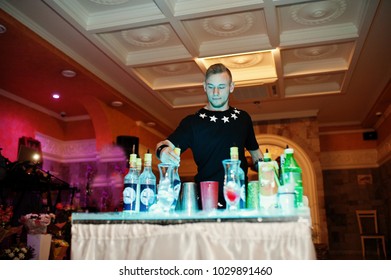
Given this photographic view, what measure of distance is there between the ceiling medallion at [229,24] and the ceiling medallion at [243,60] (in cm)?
69

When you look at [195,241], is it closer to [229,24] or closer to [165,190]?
[165,190]

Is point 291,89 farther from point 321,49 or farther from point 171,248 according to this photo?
point 171,248

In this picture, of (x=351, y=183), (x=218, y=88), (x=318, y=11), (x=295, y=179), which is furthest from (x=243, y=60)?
(x=351, y=183)

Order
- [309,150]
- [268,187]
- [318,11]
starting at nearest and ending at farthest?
1. [268,187]
2. [318,11]
3. [309,150]

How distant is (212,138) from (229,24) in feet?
7.66

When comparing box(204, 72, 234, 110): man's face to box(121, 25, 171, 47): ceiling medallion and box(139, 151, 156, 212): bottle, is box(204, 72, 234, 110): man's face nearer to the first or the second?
box(139, 151, 156, 212): bottle

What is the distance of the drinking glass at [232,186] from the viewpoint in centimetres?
129

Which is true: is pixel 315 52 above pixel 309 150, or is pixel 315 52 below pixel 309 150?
above

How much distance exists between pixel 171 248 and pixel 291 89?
4.89 m

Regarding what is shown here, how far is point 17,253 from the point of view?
118 inches

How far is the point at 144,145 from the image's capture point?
6688 mm

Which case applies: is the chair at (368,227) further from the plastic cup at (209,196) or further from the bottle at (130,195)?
the bottle at (130,195)

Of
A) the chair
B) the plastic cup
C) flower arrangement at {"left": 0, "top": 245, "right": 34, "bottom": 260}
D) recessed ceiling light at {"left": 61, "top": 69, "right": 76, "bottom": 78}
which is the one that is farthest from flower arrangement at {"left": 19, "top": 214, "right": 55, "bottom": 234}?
the chair
